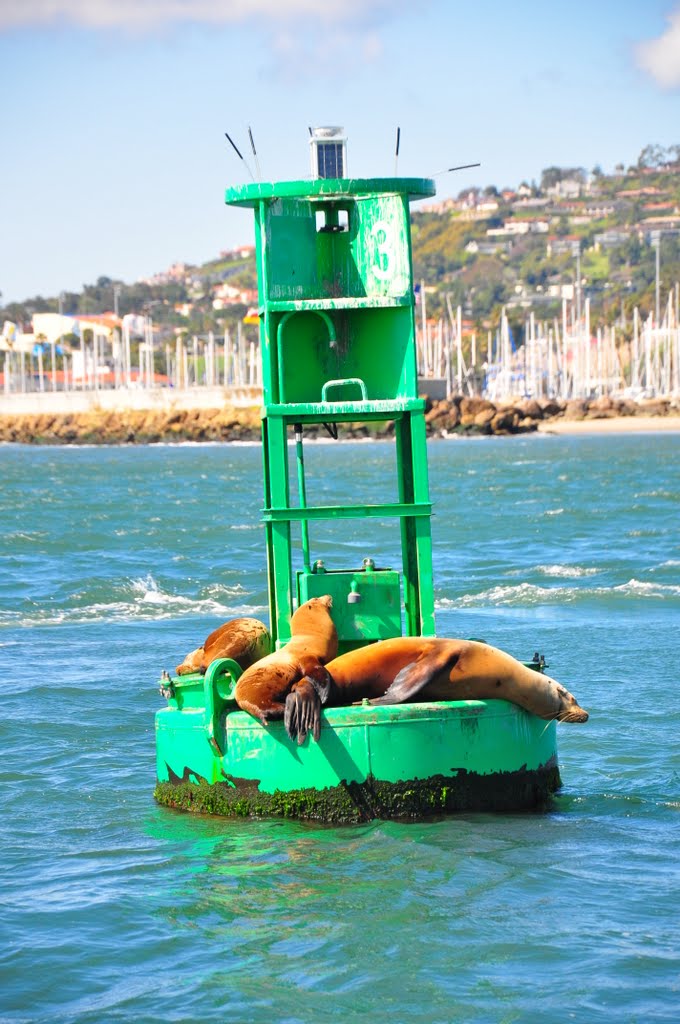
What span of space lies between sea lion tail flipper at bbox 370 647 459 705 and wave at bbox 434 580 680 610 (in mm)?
12366

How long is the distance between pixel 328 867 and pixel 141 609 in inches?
552

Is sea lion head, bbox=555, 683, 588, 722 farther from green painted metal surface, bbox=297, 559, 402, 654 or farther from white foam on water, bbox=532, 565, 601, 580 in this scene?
white foam on water, bbox=532, 565, 601, 580

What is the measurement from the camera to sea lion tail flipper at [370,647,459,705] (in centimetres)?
1056

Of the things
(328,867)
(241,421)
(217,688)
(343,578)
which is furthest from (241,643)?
(241,421)

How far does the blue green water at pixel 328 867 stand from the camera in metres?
8.15

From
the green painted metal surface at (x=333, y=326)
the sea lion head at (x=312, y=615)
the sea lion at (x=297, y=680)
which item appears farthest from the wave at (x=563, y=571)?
the sea lion at (x=297, y=680)

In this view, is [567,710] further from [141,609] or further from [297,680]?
[141,609]

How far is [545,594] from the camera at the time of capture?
24.3m

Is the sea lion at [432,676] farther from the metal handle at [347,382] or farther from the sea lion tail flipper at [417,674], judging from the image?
the metal handle at [347,382]

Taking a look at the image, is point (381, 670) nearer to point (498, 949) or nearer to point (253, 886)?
point (253, 886)

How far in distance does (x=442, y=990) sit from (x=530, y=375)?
547ft

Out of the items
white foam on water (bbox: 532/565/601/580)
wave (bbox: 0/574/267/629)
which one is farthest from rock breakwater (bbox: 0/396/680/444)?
wave (bbox: 0/574/267/629)

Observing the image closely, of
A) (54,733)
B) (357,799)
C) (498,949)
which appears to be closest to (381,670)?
(357,799)

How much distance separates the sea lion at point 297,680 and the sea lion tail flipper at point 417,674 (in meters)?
0.40
